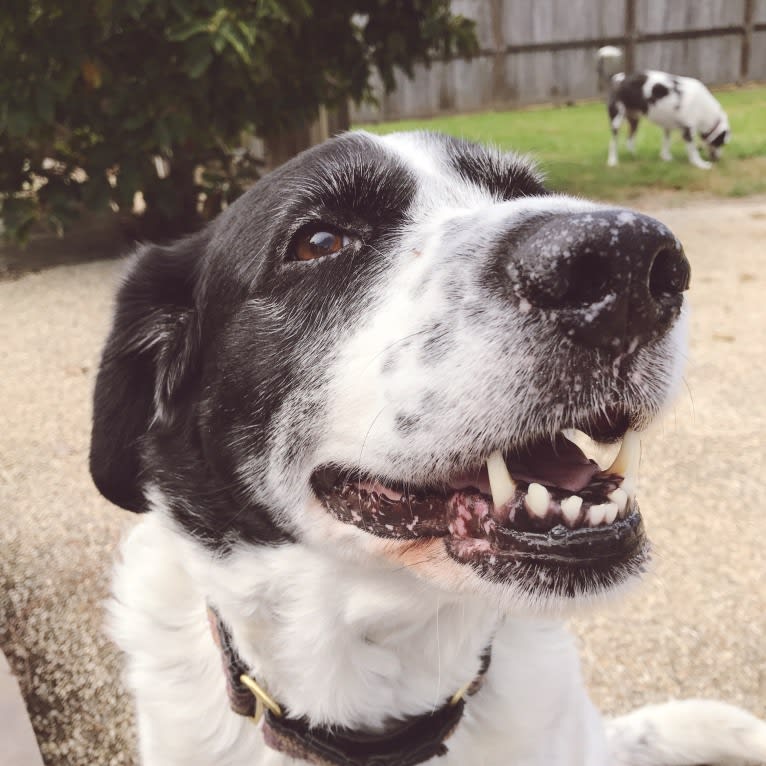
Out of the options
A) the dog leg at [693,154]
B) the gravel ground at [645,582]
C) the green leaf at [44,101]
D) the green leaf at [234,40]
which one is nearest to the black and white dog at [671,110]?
the dog leg at [693,154]

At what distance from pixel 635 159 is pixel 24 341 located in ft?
26.4

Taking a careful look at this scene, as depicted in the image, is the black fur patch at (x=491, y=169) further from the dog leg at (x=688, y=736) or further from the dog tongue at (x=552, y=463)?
the dog leg at (x=688, y=736)

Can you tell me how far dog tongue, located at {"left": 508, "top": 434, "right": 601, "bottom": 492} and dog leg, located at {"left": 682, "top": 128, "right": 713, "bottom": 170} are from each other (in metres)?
8.85

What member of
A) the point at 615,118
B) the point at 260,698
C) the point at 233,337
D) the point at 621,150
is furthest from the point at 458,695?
the point at 621,150

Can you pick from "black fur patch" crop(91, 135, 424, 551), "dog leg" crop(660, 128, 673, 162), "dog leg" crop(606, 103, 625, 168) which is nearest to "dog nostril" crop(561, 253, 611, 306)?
"black fur patch" crop(91, 135, 424, 551)

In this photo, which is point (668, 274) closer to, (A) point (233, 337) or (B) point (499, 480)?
(B) point (499, 480)

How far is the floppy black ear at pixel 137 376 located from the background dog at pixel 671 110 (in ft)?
28.5

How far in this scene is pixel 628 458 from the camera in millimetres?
1213

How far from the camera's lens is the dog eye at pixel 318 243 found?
4.70ft

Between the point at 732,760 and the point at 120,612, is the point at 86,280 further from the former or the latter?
the point at 732,760

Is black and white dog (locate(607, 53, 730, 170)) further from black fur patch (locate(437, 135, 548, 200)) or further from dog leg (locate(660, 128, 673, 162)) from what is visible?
black fur patch (locate(437, 135, 548, 200))

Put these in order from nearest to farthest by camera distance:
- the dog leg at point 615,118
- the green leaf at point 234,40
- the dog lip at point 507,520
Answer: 1. the dog lip at point 507,520
2. the green leaf at point 234,40
3. the dog leg at point 615,118

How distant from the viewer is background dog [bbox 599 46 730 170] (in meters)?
9.35

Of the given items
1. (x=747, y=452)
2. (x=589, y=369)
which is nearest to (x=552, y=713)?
(x=589, y=369)
